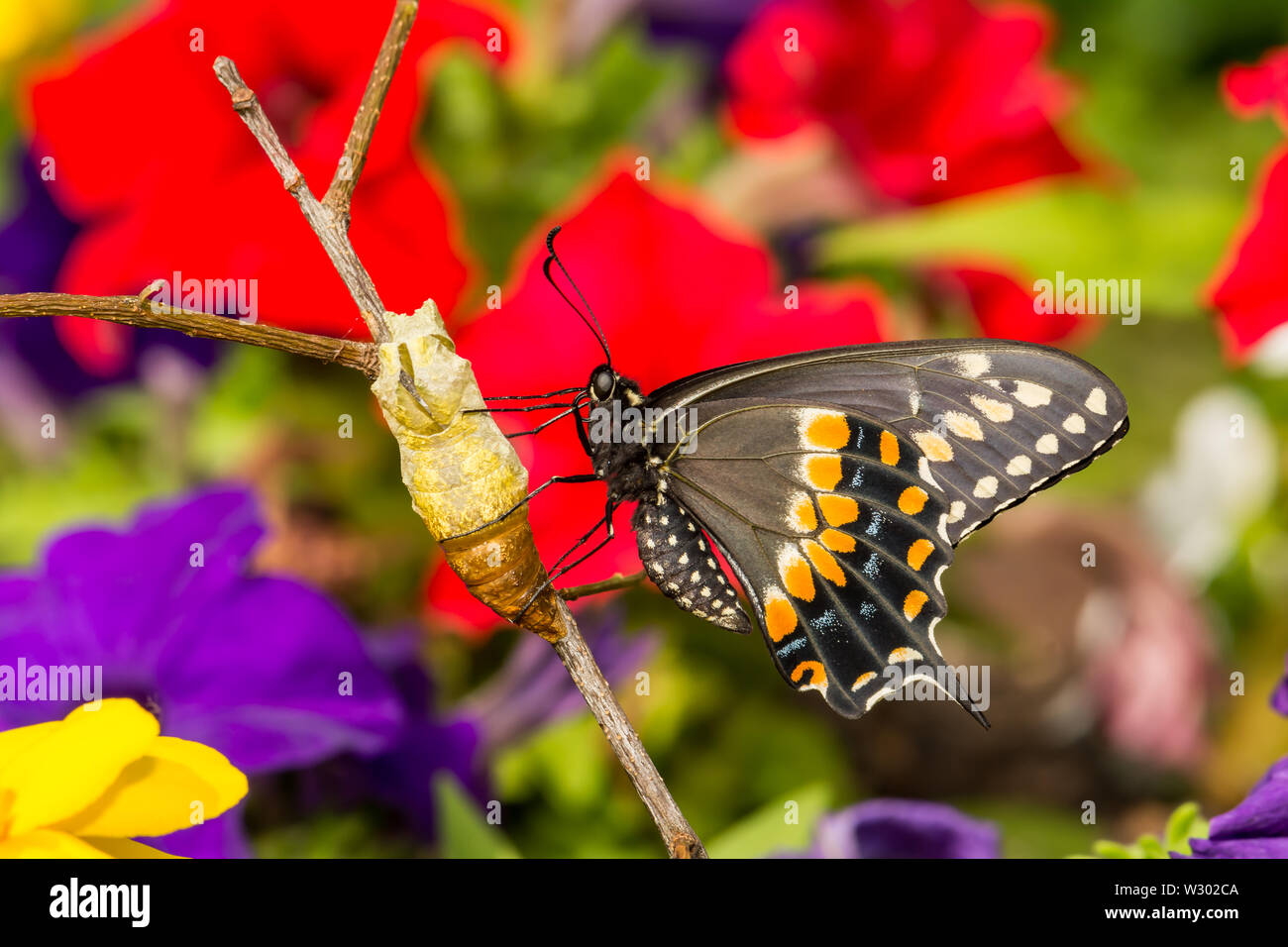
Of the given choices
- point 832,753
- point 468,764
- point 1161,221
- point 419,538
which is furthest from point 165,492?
point 1161,221

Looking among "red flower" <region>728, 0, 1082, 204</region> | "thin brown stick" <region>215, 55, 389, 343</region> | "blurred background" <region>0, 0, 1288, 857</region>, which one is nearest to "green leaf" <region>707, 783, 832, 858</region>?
"blurred background" <region>0, 0, 1288, 857</region>

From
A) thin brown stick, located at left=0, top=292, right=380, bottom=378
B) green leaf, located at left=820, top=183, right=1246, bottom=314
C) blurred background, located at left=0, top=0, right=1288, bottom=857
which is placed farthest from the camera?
green leaf, located at left=820, top=183, right=1246, bottom=314

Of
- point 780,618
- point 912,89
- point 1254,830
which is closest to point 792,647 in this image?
point 780,618

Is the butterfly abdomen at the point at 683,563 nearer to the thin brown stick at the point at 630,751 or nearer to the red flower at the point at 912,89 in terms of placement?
the thin brown stick at the point at 630,751

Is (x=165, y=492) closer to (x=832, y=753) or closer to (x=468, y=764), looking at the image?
(x=468, y=764)

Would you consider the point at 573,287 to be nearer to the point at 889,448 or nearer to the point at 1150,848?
the point at 889,448

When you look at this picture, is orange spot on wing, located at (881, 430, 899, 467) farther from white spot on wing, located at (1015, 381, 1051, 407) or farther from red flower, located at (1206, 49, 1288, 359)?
red flower, located at (1206, 49, 1288, 359)
